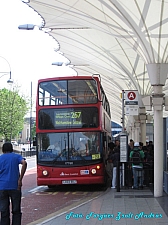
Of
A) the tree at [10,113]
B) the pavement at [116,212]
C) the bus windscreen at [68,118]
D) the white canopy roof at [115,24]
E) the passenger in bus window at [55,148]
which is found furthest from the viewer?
the tree at [10,113]

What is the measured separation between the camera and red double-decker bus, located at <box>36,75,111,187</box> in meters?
16.8

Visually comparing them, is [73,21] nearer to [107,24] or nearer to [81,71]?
[107,24]

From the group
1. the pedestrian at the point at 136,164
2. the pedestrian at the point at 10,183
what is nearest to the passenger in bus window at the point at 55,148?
the pedestrian at the point at 136,164

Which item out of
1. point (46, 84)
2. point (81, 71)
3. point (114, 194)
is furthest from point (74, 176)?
point (81, 71)

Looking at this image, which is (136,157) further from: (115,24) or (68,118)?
(115,24)

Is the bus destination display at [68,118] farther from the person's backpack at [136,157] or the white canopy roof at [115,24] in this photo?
the white canopy roof at [115,24]

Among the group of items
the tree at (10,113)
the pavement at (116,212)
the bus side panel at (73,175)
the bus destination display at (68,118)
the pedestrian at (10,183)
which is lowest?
the pavement at (116,212)

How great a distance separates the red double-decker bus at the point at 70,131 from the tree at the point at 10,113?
42.2 m

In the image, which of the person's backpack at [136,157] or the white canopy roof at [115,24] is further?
the person's backpack at [136,157]

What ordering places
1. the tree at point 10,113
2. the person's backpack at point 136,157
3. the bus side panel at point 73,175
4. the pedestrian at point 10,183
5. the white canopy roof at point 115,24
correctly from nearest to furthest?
the pedestrian at point 10,183 < the white canopy roof at point 115,24 < the person's backpack at point 136,157 < the bus side panel at point 73,175 < the tree at point 10,113

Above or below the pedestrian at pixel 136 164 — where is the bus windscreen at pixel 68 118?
above

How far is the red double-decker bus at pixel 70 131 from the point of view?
1683 cm

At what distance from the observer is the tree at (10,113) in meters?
61.8

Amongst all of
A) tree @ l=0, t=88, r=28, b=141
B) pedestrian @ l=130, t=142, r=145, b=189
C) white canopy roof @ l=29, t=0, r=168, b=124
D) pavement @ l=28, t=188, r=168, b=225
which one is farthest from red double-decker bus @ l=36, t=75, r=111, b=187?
tree @ l=0, t=88, r=28, b=141
